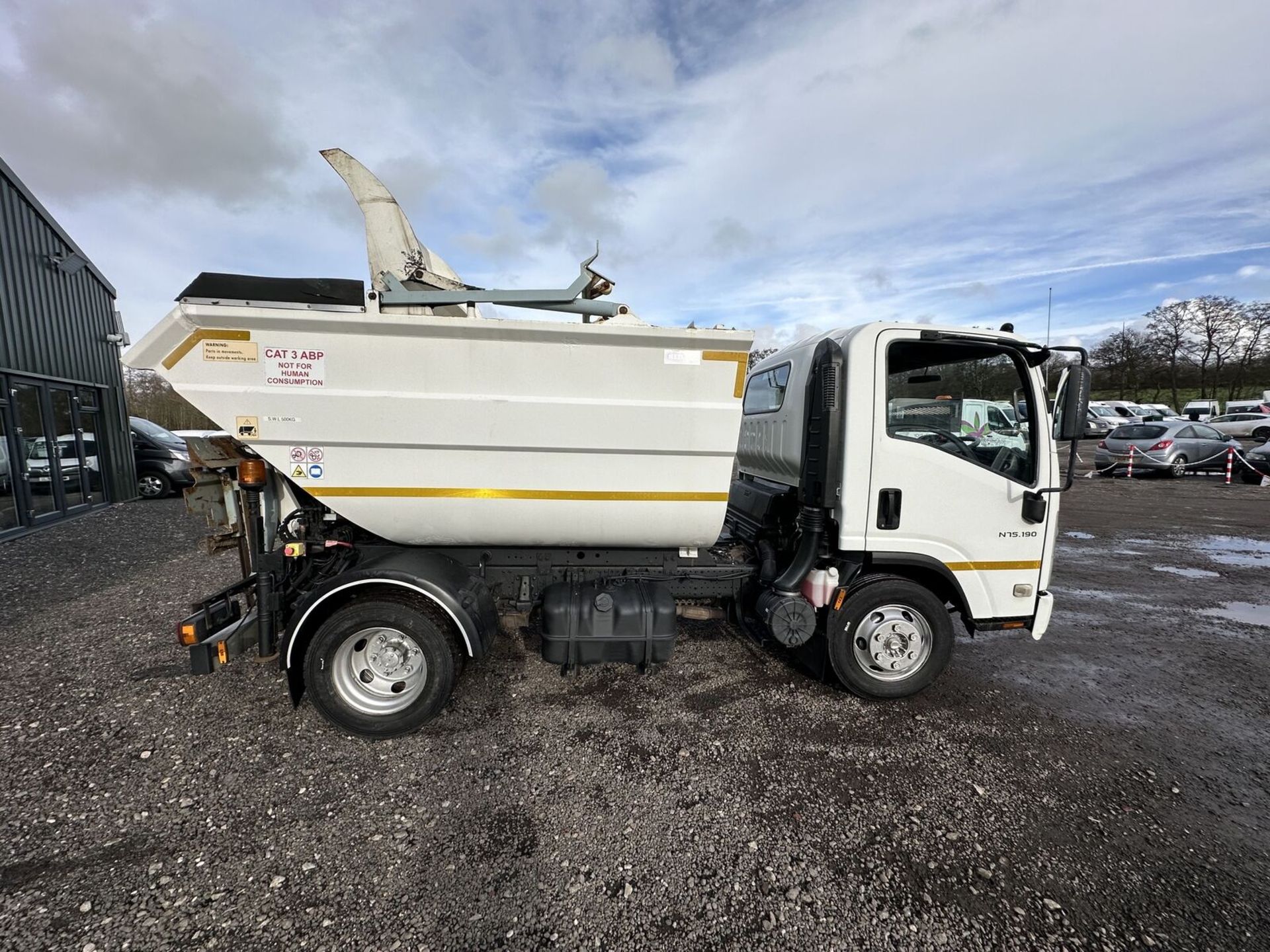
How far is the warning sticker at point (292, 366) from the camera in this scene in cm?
302

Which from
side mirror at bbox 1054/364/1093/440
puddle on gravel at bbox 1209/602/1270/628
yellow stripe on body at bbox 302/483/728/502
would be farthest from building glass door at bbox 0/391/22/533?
puddle on gravel at bbox 1209/602/1270/628

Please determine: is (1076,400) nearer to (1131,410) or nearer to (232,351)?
(232,351)

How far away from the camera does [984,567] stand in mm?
3664

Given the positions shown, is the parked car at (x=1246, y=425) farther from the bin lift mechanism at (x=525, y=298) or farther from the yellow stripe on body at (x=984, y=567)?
the bin lift mechanism at (x=525, y=298)

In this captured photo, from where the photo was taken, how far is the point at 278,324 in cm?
297

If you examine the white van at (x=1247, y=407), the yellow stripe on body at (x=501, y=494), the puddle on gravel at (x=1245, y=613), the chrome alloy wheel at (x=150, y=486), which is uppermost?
the white van at (x=1247, y=407)

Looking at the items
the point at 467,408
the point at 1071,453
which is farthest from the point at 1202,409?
the point at 467,408

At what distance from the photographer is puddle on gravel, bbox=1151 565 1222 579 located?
271 inches

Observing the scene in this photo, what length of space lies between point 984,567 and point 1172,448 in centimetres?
1732

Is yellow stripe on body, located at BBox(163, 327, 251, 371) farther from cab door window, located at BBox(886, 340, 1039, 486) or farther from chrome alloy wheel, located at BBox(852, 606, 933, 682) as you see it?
chrome alloy wheel, located at BBox(852, 606, 933, 682)

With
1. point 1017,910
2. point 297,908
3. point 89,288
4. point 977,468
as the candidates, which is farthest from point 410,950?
point 89,288

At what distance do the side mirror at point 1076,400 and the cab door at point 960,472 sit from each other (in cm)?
22

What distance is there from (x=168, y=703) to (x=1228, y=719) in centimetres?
678

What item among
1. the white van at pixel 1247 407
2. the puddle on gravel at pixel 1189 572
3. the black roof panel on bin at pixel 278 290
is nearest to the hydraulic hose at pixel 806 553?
the black roof panel on bin at pixel 278 290
